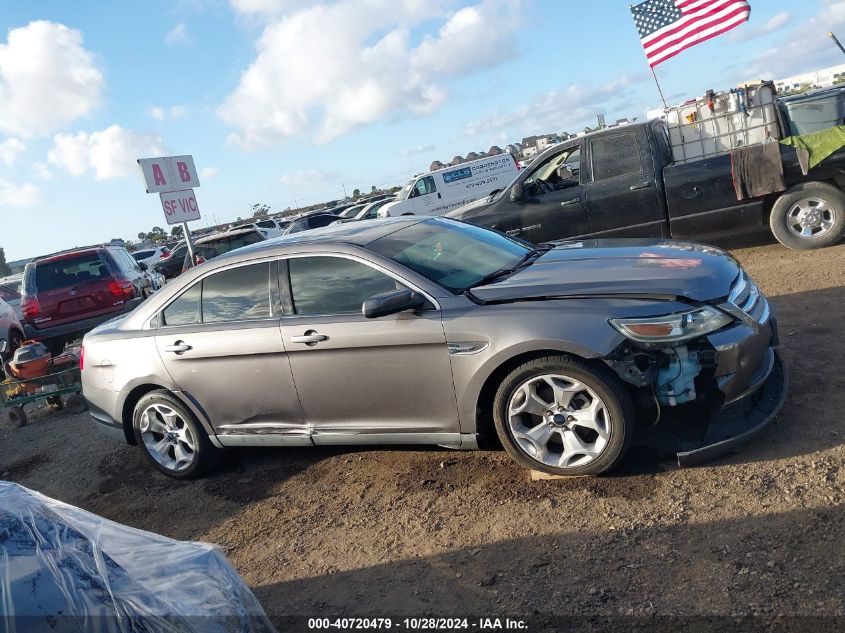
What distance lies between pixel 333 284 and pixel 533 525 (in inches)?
75.9

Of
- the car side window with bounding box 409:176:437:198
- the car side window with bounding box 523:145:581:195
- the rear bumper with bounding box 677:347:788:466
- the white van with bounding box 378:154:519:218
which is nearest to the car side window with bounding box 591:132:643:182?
the car side window with bounding box 523:145:581:195

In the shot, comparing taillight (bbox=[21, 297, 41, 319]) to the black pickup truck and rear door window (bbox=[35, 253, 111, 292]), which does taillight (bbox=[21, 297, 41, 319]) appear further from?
the black pickup truck

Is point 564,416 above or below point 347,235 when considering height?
below

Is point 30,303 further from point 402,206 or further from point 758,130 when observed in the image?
point 402,206

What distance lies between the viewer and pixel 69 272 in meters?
10.7

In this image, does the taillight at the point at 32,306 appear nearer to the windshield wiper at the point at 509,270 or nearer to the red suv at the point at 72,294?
the red suv at the point at 72,294

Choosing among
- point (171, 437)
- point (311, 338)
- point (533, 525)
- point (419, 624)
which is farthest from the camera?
point (171, 437)

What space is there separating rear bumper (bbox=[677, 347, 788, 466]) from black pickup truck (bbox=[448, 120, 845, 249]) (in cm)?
470

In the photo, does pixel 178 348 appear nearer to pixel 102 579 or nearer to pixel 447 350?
pixel 447 350

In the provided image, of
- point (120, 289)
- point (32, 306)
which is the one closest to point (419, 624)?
point (120, 289)

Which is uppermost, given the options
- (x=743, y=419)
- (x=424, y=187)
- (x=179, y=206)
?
(x=179, y=206)

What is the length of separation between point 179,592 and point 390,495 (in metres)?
2.11

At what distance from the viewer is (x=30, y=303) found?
1038 cm

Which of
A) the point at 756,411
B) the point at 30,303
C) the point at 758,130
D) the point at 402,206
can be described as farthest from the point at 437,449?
the point at 402,206
